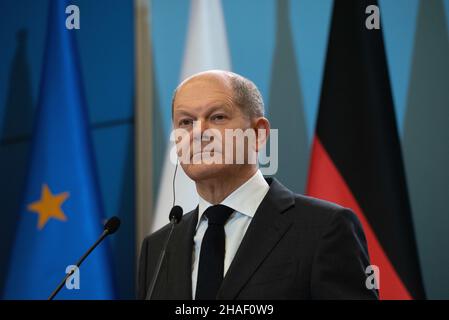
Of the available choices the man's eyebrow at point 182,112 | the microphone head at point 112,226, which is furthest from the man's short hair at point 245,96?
the microphone head at point 112,226

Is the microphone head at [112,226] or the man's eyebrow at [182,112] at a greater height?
the man's eyebrow at [182,112]

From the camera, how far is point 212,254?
1.62 m

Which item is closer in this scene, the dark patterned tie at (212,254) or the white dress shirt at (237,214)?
the dark patterned tie at (212,254)

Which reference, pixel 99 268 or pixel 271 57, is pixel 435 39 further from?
pixel 99 268

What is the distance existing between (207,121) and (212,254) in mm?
385

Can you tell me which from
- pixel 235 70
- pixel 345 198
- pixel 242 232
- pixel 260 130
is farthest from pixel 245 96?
pixel 235 70

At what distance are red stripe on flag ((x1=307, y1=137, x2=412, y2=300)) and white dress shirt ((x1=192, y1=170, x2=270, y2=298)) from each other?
1.24 metres

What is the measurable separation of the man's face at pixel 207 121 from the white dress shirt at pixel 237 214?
7cm

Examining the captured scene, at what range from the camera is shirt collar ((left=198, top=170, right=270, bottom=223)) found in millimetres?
1713

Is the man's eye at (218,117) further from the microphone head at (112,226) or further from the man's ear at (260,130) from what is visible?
the microphone head at (112,226)

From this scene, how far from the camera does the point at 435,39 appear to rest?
3.33 m

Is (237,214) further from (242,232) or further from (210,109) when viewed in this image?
(210,109)

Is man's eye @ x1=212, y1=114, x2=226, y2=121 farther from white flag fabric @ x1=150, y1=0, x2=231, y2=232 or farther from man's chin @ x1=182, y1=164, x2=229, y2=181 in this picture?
white flag fabric @ x1=150, y1=0, x2=231, y2=232

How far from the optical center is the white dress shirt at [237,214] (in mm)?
1656
